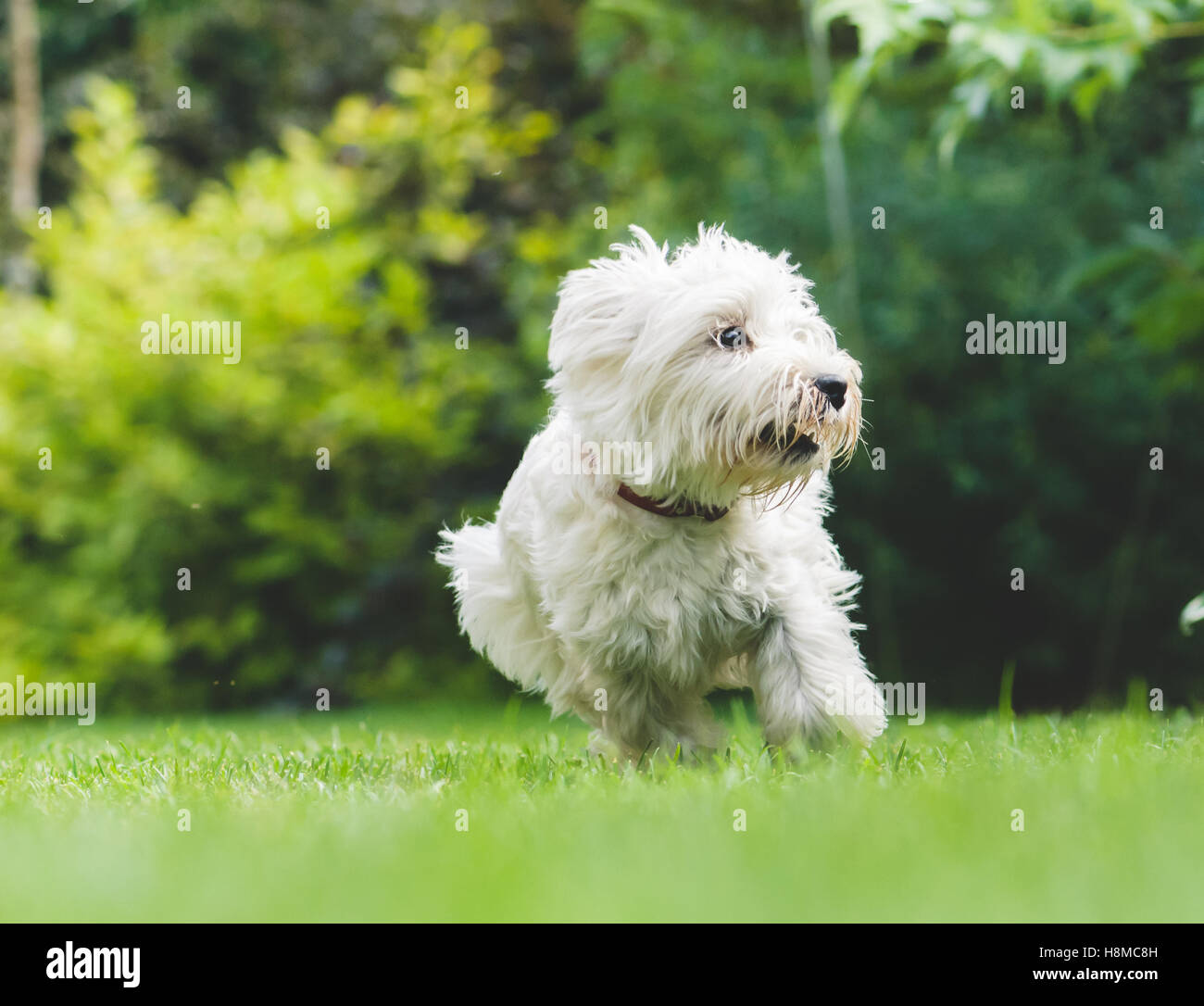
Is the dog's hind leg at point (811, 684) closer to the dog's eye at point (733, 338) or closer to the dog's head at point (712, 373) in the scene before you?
the dog's head at point (712, 373)

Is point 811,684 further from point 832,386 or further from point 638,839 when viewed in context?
point 638,839

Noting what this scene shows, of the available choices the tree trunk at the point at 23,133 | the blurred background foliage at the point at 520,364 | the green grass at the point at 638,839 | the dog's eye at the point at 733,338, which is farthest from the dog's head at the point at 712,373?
the tree trunk at the point at 23,133

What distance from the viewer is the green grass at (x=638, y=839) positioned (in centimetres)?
251

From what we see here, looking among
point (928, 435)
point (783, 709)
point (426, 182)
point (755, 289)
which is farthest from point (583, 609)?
point (426, 182)

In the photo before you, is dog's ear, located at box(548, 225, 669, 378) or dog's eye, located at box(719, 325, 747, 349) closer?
dog's eye, located at box(719, 325, 747, 349)

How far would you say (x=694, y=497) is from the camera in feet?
13.3

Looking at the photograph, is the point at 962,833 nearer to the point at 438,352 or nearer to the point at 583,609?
the point at 583,609

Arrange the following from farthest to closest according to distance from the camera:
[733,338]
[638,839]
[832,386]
A: [733,338] < [832,386] < [638,839]

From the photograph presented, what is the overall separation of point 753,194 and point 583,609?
5.73m

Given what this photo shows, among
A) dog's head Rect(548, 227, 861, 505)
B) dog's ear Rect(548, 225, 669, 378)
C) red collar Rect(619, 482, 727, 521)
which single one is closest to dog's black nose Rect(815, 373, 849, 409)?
dog's head Rect(548, 227, 861, 505)

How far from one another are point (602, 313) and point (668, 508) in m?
0.63

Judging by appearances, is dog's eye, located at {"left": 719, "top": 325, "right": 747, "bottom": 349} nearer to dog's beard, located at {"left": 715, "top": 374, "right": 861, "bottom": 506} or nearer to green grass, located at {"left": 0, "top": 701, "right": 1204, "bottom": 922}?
dog's beard, located at {"left": 715, "top": 374, "right": 861, "bottom": 506}

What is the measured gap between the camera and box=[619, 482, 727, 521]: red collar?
411cm

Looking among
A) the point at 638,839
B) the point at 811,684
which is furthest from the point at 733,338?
the point at 638,839
